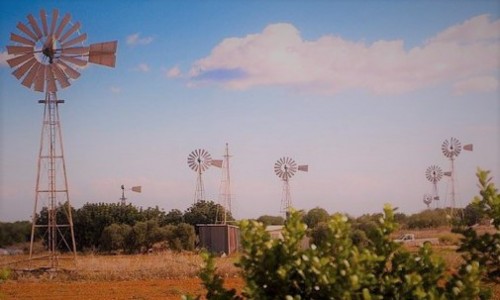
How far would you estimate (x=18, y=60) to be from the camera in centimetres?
1969

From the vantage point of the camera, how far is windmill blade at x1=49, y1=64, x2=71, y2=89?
64.9ft

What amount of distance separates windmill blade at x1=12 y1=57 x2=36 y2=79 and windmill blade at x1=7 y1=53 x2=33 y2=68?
0.48 feet

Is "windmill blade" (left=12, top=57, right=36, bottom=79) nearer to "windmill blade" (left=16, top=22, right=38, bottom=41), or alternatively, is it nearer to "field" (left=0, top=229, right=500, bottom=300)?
"windmill blade" (left=16, top=22, right=38, bottom=41)

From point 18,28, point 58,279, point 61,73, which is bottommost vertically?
point 58,279

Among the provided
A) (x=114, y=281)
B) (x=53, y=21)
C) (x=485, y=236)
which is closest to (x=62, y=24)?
(x=53, y=21)

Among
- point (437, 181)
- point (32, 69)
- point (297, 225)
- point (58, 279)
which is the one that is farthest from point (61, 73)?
point (437, 181)

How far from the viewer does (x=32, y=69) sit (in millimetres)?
19781

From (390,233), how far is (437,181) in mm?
54094

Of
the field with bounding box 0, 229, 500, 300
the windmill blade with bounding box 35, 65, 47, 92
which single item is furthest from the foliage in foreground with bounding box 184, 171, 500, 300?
the windmill blade with bounding box 35, 65, 47, 92

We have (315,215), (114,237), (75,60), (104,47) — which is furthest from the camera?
(315,215)

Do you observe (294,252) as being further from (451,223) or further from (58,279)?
(58,279)

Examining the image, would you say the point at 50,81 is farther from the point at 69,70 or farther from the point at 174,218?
the point at 174,218

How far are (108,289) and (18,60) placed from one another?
9.32 metres

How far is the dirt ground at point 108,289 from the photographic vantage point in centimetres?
1466
